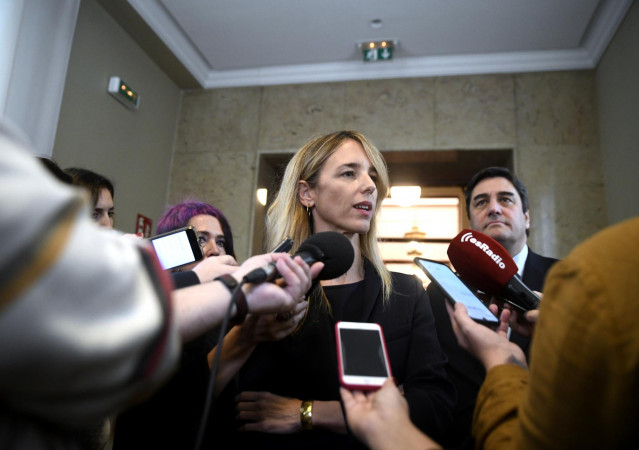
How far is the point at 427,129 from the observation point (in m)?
4.21

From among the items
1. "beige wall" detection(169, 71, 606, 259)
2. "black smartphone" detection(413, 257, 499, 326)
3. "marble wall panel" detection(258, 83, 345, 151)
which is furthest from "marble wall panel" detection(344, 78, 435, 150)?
"black smartphone" detection(413, 257, 499, 326)

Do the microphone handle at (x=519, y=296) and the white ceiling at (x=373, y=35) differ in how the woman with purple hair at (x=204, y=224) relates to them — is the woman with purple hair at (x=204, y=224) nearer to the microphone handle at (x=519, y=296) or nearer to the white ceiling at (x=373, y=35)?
the microphone handle at (x=519, y=296)

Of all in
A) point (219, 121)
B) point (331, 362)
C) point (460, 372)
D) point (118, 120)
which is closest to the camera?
point (331, 362)

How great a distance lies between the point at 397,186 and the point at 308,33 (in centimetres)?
173

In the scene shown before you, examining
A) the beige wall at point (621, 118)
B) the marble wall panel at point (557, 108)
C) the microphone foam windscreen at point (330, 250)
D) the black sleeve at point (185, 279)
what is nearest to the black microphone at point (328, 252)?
the microphone foam windscreen at point (330, 250)

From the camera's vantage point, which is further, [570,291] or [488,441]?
[488,441]

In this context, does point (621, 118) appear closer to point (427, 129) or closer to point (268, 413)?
point (427, 129)

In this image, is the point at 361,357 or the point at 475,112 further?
the point at 475,112

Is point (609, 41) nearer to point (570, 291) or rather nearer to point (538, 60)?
point (538, 60)

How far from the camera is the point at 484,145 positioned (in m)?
4.07

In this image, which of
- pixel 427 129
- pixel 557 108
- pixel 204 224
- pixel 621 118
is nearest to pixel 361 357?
pixel 204 224

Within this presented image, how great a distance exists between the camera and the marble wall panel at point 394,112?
422 cm

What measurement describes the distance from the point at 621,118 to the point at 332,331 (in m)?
3.21

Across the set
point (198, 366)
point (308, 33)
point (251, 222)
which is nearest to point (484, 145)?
point (308, 33)
